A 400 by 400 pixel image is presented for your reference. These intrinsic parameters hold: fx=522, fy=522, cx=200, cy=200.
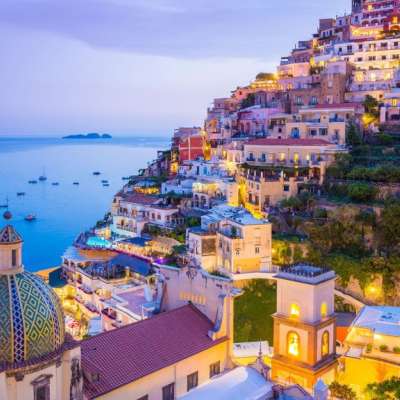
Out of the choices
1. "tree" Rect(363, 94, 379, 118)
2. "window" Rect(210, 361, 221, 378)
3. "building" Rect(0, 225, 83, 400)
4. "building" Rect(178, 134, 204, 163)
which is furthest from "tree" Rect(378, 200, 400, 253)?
"building" Rect(178, 134, 204, 163)

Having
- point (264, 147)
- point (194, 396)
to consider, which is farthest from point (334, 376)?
point (264, 147)

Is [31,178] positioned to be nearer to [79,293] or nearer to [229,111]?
[229,111]

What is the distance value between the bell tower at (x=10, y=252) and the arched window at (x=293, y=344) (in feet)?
37.2

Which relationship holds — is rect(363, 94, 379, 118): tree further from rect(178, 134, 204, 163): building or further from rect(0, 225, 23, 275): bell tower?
rect(0, 225, 23, 275): bell tower

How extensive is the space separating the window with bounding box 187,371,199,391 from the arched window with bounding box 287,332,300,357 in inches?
200

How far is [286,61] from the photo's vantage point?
6619cm

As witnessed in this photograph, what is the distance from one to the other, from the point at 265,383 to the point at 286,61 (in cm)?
5743

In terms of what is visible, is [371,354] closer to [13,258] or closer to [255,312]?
[255,312]

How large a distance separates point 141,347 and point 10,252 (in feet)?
17.0

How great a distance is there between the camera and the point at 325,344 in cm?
1994

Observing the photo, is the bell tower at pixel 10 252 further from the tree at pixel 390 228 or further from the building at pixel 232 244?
the tree at pixel 390 228

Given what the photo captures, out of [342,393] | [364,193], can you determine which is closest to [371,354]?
[342,393]

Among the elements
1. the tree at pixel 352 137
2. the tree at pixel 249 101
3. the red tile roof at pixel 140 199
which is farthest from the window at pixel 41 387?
the tree at pixel 249 101

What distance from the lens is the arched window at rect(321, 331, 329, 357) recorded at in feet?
64.8
